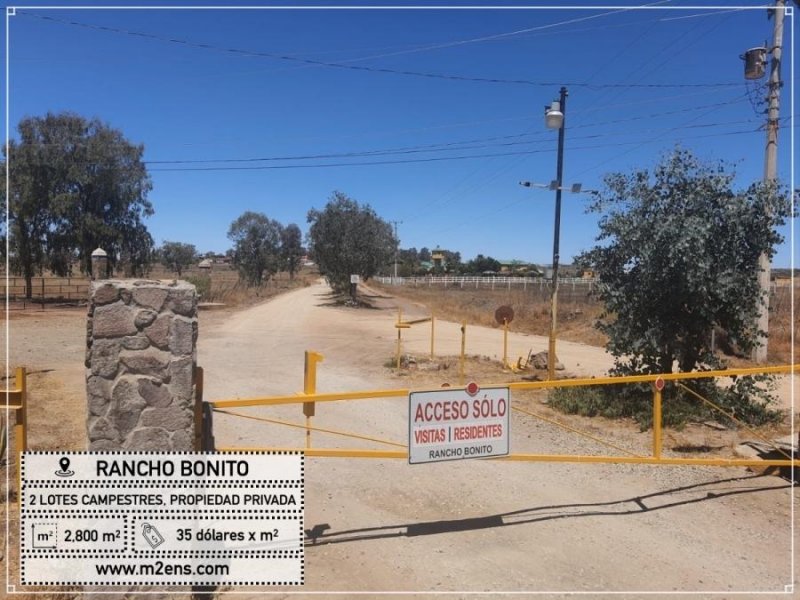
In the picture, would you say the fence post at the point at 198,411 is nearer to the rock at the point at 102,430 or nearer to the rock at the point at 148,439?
the rock at the point at 148,439

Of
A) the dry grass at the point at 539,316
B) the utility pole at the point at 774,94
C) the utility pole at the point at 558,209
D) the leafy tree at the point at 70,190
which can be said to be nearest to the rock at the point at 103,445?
the utility pole at the point at 558,209

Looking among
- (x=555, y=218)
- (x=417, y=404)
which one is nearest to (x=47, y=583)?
(x=417, y=404)

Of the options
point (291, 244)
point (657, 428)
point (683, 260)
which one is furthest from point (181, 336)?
point (291, 244)

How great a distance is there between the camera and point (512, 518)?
16.9 feet

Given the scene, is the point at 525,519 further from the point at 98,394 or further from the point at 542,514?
the point at 98,394

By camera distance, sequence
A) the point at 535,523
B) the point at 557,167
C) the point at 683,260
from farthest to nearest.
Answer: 1. the point at 557,167
2. the point at 683,260
3. the point at 535,523

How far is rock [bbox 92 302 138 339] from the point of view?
12.2 ft

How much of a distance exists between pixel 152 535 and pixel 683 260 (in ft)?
24.8

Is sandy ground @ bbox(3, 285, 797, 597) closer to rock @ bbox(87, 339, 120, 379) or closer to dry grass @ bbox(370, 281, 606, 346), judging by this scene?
rock @ bbox(87, 339, 120, 379)

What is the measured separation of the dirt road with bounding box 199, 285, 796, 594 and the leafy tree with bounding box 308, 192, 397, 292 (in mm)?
30778

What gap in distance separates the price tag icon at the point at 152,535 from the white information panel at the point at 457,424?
1806 millimetres

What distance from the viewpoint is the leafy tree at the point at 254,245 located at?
72812 millimetres

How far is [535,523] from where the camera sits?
5.05 m

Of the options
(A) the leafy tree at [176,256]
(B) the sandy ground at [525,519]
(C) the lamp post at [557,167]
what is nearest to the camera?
(B) the sandy ground at [525,519]
